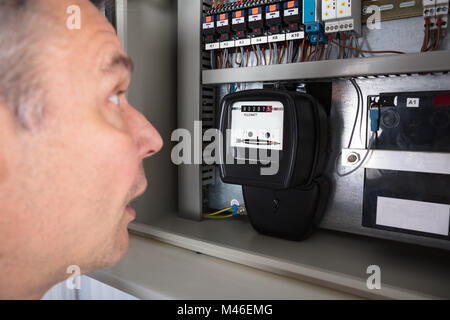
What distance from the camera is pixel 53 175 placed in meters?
0.51

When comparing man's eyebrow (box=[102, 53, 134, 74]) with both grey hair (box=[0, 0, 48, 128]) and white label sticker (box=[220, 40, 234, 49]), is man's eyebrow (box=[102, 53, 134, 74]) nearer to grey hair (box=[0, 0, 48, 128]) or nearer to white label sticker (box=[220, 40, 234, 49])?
grey hair (box=[0, 0, 48, 128])

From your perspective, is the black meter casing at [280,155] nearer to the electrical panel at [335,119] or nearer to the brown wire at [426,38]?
the electrical panel at [335,119]

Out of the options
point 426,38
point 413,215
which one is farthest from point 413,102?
point 413,215

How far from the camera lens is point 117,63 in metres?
0.58

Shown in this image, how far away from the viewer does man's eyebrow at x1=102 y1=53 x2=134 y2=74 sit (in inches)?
22.2

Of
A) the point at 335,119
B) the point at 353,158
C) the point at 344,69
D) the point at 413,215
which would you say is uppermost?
the point at 344,69

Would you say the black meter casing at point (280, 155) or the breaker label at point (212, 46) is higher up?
the breaker label at point (212, 46)

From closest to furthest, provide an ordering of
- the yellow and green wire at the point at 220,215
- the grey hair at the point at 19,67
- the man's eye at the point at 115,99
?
the grey hair at the point at 19,67 → the man's eye at the point at 115,99 → the yellow and green wire at the point at 220,215

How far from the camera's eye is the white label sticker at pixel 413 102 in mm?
934

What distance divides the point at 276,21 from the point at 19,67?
0.83m

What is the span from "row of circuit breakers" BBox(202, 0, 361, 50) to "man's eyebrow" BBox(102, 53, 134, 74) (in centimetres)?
66

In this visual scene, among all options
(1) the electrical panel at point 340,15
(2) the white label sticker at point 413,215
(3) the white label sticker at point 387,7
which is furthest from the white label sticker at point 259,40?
(2) the white label sticker at point 413,215

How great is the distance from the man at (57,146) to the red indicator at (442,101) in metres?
0.78

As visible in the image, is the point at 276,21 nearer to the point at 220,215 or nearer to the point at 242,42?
the point at 242,42
